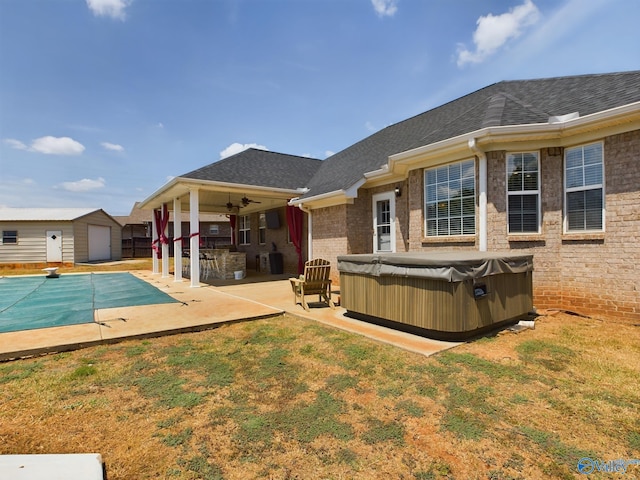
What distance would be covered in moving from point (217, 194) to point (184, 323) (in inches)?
374

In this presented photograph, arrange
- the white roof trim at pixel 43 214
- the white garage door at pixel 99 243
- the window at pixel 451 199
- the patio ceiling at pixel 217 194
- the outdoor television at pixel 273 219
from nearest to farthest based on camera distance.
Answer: the window at pixel 451 199 → the patio ceiling at pixel 217 194 → the outdoor television at pixel 273 219 → the white roof trim at pixel 43 214 → the white garage door at pixel 99 243

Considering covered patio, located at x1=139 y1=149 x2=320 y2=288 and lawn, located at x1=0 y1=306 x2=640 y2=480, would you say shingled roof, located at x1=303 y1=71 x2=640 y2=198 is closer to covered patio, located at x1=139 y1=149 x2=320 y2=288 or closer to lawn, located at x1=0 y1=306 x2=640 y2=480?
covered patio, located at x1=139 y1=149 x2=320 y2=288

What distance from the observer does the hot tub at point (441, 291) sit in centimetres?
430

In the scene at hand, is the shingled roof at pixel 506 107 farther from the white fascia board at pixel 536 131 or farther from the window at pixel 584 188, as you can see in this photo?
the window at pixel 584 188

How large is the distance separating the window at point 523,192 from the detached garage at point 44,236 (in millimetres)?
27257

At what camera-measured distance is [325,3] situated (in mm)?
8523

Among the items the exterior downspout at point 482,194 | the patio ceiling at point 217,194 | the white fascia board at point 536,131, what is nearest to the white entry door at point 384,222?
the white fascia board at point 536,131

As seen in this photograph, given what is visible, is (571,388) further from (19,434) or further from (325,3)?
(325,3)

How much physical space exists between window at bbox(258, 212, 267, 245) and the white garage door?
57.1ft

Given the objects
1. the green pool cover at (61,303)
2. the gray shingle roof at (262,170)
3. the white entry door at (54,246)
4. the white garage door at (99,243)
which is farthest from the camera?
the white garage door at (99,243)

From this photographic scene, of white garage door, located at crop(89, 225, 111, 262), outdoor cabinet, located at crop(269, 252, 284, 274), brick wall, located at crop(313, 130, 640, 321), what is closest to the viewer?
brick wall, located at crop(313, 130, 640, 321)

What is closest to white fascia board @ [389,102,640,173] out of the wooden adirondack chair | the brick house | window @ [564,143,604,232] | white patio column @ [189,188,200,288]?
the brick house

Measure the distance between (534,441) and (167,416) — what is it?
3.02 metres

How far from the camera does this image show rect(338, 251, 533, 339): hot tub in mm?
4301
